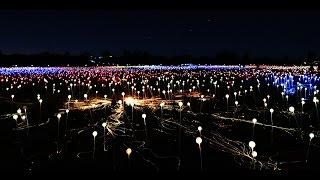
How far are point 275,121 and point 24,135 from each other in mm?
4402

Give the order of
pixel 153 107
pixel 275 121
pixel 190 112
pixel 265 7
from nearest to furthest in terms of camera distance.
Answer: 1. pixel 265 7
2. pixel 275 121
3. pixel 190 112
4. pixel 153 107

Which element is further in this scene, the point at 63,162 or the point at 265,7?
the point at 63,162

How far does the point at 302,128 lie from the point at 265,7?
18.6 ft

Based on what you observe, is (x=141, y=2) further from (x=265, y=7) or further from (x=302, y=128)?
(x=302, y=128)

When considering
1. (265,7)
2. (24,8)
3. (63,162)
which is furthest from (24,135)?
(265,7)

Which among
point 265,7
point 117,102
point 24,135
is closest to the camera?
point 265,7

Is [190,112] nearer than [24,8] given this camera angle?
No

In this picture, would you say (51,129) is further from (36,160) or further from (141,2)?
(141,2)

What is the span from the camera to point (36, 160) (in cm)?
561

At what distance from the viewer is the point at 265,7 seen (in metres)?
2.38

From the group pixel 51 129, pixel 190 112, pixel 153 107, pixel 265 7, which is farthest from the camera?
pixel 153 107

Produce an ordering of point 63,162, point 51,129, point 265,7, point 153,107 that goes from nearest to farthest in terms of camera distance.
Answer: point 265,7 < point 63,162 < point 51,129 < point 153,107

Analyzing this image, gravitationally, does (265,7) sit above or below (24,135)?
above

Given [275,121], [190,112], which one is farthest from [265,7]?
[190,112]
